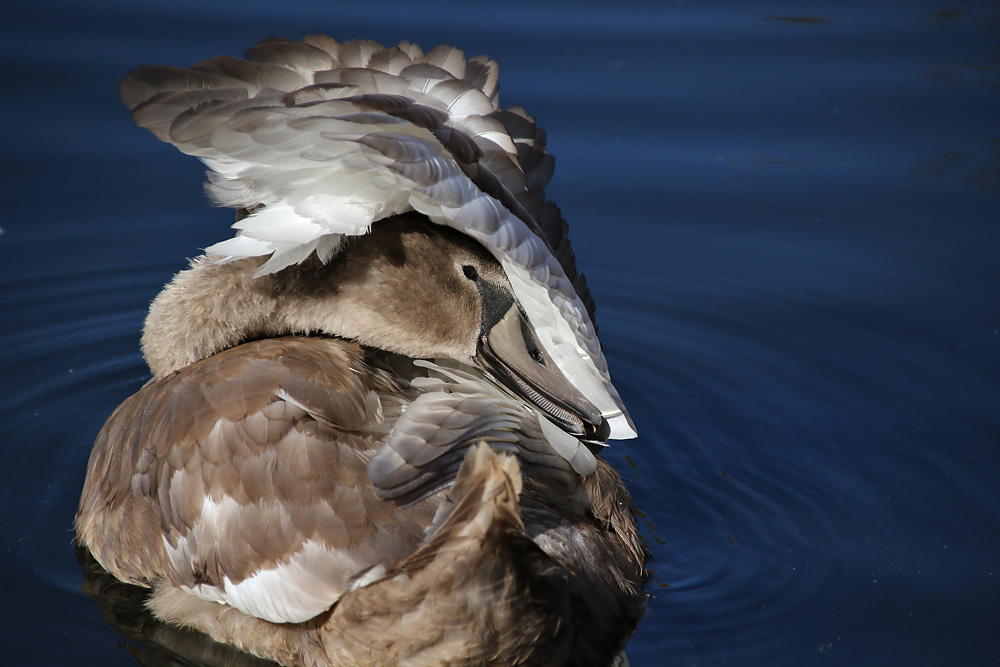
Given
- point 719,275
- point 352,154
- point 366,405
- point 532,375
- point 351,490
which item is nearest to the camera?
point 351,490

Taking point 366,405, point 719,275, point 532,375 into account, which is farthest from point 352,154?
point 719,275

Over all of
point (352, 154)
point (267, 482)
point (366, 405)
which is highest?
point (352, 154)

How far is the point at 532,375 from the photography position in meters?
3.62

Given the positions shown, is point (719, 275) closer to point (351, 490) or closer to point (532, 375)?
point (532, 375)

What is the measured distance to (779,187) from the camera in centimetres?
649

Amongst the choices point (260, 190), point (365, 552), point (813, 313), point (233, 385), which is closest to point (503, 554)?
point (365, 552)

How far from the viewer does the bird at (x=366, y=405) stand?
9.41ft

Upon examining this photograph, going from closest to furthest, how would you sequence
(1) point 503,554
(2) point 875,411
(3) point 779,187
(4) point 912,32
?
1. (1) point 503,554
2. (2) point 875,411
3. (3) point 779,187
4. (4) point 912,32

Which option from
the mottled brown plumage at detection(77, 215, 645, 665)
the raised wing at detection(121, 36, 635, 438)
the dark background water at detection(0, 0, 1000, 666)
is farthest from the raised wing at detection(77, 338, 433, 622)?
the dark background water at detection(0, 0, 1000, 666)

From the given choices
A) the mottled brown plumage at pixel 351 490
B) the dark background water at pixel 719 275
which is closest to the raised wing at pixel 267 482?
the mottled brown plumage at pixel 351 490

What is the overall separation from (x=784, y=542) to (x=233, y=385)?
194 centimetres

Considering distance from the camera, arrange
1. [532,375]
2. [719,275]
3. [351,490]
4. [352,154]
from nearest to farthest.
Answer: [351,490]
[352,154]
[532,375]
[719,275]

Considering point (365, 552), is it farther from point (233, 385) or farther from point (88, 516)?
point (88, 516)

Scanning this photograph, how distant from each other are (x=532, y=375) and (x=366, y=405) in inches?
24.3
